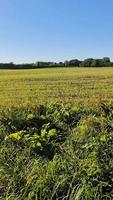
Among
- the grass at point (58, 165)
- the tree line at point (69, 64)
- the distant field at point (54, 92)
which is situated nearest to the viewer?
the grass at point (58, 165)

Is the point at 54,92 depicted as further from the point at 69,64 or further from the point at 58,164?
the point at 69,64

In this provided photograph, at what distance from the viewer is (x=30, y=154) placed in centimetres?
580

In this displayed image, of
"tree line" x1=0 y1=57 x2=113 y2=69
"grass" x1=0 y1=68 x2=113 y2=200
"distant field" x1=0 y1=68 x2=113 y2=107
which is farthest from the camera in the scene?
"tree line" x1=0 y1=57 x2=113 y2=69

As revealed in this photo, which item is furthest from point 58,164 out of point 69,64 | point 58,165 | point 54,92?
point 69,64

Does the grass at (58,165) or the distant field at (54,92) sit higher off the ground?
the grass at (58,165)

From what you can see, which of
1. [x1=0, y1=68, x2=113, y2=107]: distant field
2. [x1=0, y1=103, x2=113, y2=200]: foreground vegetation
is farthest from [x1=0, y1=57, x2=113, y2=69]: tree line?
[x1=0, y1=103, x2=113, y2=200]: foreground vegetation

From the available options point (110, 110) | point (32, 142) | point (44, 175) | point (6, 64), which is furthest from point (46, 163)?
point (6, 64)

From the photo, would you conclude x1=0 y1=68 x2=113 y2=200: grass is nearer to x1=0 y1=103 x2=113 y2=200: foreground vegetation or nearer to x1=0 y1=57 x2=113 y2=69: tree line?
x1=0 y1=103 x2=113 y2=200: foreground vegetation

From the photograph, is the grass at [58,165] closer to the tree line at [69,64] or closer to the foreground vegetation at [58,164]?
Result: the foreground vegetation at [58,164]

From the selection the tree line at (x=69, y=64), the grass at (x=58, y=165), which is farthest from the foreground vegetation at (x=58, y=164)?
the tree line at (x=69, y=64)

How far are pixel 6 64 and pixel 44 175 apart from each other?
6899 centimetres

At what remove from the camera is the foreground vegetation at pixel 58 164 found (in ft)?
14.8

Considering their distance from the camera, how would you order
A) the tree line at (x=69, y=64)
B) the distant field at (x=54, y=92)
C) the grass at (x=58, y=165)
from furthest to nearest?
1. the tree line at (x=69, y=64)
2. the distant field at (x=54, y=92)
3. the grass at (x=58, y=165)

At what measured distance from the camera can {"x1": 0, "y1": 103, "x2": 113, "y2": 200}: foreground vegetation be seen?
14.8 feet
